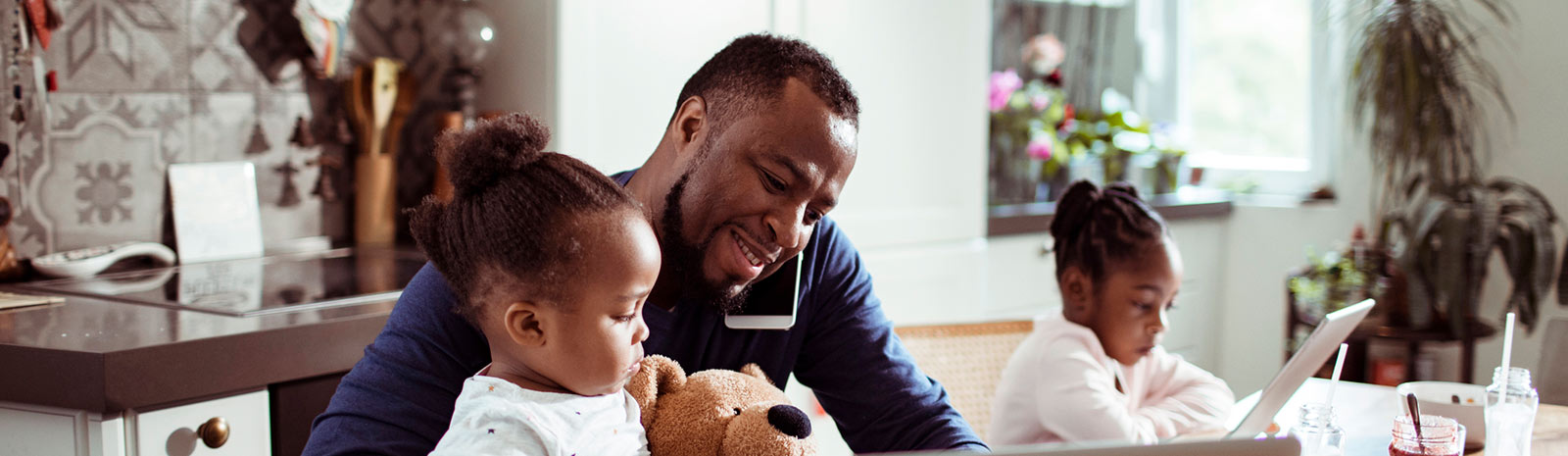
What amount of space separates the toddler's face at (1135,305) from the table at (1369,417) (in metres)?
0.16

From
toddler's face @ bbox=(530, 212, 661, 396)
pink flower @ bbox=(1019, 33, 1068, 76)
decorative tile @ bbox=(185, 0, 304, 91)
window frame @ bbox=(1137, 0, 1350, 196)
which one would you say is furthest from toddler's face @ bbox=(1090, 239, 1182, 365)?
window frame @ bbox=(1137, 0, 1350, 196)

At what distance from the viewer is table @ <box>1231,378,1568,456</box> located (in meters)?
1.45

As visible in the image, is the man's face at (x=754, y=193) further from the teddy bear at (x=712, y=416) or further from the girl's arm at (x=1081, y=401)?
the girl's arm at (x=1081, y=401)

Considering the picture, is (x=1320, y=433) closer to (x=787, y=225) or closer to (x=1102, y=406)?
(x=1102, y=406)

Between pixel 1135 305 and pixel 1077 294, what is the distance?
3.2 inches

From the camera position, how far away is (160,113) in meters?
2.14

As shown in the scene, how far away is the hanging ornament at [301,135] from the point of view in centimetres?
233

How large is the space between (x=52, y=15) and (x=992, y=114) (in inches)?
93.7

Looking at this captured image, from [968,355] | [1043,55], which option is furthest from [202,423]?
[1043,55]

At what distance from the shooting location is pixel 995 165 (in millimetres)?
3662

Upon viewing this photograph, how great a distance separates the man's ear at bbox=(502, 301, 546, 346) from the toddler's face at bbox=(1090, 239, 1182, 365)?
0.97 meters

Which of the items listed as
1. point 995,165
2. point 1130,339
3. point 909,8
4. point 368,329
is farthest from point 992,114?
point 368,329

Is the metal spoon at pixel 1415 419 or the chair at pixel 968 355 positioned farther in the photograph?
the chair at pixel 968 355

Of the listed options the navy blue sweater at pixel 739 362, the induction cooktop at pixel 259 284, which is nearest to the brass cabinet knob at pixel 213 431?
the induction cooktop at pixel 259 284
